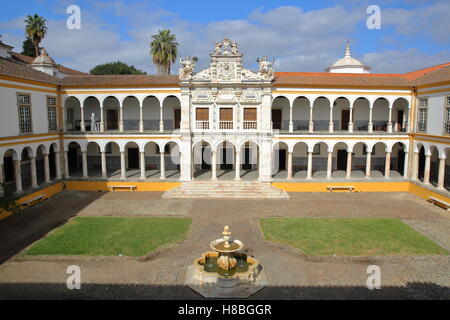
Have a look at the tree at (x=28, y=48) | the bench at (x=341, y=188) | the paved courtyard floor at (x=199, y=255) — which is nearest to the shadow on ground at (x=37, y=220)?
the paved courtyard floor at (x=199, y=255)

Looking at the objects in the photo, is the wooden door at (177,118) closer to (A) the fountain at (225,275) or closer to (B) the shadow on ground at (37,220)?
(B) the shadow on ground at (37,220)

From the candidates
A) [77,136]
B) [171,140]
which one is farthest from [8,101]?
[171,140]

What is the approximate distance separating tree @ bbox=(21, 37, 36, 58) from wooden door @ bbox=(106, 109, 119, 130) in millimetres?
28321

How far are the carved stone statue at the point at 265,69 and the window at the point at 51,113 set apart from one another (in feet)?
46.3

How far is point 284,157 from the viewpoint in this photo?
27734 mm

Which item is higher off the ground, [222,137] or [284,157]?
[222,137]

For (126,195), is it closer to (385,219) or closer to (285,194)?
(285,194)

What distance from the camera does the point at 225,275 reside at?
36.0ft

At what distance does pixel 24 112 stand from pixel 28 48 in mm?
34114

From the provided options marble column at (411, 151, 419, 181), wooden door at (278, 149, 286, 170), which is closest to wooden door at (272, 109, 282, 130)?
wooden door at (278, 149, 286, 170)

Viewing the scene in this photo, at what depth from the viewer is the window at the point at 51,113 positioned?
76.0 ft

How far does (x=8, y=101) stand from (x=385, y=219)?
20.8 metres

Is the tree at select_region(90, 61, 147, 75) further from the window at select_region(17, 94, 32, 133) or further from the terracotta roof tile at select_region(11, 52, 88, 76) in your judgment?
the window at select_region(17, 94, 32, 133)

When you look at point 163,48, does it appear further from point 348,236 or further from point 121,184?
point 348,236
